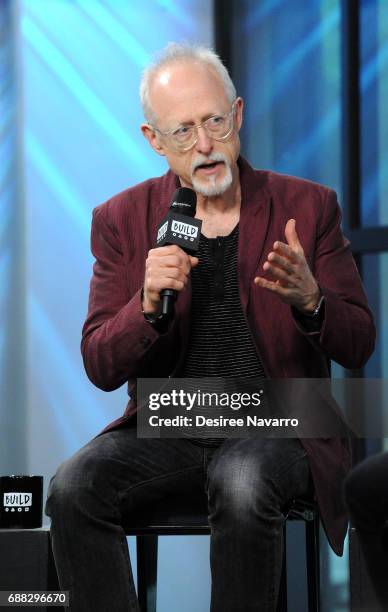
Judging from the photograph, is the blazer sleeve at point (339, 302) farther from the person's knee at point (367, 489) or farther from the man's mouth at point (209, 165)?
the person's knee at point (367, 489)

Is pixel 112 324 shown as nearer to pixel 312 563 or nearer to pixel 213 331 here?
pixel 213 331

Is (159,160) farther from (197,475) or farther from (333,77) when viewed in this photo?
(197,475)

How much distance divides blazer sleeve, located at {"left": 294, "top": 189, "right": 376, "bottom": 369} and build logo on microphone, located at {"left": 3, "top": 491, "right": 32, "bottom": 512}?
30.5 inches

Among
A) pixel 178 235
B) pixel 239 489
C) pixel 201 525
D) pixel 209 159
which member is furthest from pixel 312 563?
pixel 209 159

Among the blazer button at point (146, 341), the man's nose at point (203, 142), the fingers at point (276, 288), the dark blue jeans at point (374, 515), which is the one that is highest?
the man's nose at point (203, 142)

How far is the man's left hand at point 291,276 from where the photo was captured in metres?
1.83

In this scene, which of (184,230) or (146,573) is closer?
(184,230)

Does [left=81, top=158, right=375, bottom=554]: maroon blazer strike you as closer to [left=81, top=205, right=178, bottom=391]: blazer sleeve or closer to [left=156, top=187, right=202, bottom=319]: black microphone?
[left=81, top=205, right=178, bottom=391]: blazer sleeve

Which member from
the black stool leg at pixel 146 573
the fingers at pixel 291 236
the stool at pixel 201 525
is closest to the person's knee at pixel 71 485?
the stool at pixel 201 525

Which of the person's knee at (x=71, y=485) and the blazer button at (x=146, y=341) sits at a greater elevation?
the blazer button at (x=146, y=341)

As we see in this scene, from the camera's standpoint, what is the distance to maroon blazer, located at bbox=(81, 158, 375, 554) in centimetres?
204

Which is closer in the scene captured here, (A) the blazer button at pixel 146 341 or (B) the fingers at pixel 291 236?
(B) the fingers at pixel 291 236

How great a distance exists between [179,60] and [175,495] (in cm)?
97

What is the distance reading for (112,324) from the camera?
82.6 inches
